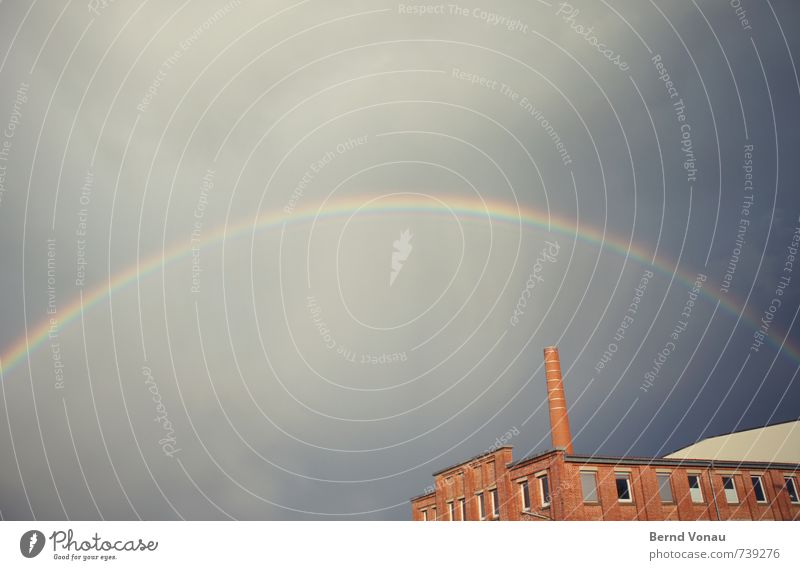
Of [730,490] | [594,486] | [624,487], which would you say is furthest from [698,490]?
[594,486]

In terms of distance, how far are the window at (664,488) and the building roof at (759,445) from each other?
6672 mm

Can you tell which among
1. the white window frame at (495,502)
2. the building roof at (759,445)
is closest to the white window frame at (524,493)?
the white window frame at (495,502)

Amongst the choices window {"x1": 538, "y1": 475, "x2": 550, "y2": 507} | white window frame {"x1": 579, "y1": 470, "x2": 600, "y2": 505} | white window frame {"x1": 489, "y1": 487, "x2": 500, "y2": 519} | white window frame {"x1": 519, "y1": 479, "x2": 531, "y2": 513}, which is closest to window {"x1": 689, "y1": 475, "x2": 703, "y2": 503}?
white window frame {"x1": 579, "y1": 470, "x2": 600, "y2": 505}

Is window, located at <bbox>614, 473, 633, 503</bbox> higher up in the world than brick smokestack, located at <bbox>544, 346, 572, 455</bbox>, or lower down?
lower down

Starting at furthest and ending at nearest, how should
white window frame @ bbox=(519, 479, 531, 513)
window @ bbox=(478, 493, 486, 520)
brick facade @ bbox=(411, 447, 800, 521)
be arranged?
1. window @ bbox=(478, 493, 486, 520)
2. white window frame @ bbox=(519, 479, 531, 513)
3. brick facade @ bbox=(411, 447, 800, 521)

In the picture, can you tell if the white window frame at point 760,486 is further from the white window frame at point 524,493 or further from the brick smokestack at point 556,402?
the white window frame at point 524,493

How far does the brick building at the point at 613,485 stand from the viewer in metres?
49.8

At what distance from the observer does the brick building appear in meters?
49.8

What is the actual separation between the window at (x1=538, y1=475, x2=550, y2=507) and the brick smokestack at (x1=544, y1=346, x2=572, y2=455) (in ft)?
11.4

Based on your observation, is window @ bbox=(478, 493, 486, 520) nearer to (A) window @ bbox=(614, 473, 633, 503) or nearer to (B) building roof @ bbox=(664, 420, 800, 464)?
(A) window @ bbox=(614, 473, 633, 503)
